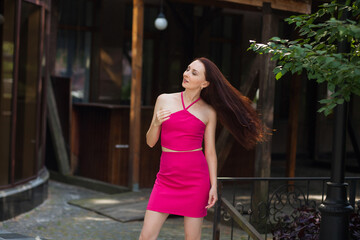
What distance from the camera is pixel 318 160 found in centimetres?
1516

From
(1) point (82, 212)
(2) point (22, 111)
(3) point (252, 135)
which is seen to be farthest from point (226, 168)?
(3) point (252, 135)

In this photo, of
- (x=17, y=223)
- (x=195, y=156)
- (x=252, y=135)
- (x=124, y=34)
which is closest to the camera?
(x=195, y=156)

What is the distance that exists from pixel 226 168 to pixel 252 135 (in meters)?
6.54

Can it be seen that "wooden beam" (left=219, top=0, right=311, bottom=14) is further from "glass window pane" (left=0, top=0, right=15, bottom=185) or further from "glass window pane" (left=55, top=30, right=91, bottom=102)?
"glass window pane" (left=55, top=30, right=91, bottom=102)

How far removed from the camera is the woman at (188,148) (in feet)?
14.9

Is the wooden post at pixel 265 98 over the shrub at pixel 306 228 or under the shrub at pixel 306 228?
over

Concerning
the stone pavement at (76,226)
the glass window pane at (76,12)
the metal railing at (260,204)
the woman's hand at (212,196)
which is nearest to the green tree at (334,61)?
the woman's hand at (212,196)

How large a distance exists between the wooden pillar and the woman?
5.37m

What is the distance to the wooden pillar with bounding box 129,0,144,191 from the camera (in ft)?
32.7

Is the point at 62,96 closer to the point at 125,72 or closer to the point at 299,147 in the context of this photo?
the point at 125,72

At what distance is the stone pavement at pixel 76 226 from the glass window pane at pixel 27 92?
0.68 metres

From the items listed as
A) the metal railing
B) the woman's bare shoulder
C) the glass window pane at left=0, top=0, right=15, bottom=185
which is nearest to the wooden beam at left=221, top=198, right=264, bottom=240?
the metal railing

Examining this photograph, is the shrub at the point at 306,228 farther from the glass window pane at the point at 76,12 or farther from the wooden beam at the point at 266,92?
the glass window pane at the point at 76,12

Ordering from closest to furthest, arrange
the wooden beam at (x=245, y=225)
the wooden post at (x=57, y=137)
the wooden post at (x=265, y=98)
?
the wooden beam at (x=245, y=225) < the wooden post at (x=265, y=98) < the wooden post at (x=57, y=137)
